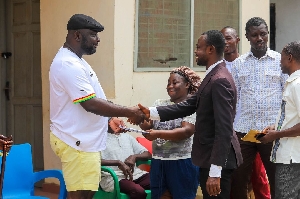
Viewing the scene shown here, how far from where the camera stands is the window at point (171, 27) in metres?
7.82

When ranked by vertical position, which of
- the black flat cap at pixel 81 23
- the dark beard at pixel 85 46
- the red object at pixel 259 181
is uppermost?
the black flat cap at pixel 81 23

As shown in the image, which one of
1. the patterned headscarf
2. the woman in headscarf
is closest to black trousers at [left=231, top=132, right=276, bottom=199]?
the woman in headscarf

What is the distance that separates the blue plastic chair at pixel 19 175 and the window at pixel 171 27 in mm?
2070

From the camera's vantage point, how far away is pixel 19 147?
20.5 ft

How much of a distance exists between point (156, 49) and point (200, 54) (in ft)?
10.0

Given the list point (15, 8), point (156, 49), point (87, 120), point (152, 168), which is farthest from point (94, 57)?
point (87, 120)

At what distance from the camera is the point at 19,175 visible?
615cm

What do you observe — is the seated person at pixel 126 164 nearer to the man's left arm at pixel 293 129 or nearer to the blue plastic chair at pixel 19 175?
the blue plastic chair at pixel 19 175

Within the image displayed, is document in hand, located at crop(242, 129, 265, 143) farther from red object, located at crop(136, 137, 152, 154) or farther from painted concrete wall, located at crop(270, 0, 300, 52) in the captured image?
painted concrete wall, located at crop(270, 0, 300, 52)

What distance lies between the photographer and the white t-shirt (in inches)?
188

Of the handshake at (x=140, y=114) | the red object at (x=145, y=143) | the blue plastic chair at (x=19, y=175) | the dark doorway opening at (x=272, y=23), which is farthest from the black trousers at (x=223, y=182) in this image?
the dark doorway opening at (x=272, y=23)

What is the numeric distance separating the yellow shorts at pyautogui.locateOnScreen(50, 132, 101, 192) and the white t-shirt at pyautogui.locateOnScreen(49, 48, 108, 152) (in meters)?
0.04

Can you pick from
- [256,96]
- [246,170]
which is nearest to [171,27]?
[256,96]

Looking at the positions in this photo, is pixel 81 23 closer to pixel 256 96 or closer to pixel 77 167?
pixel 77 167
